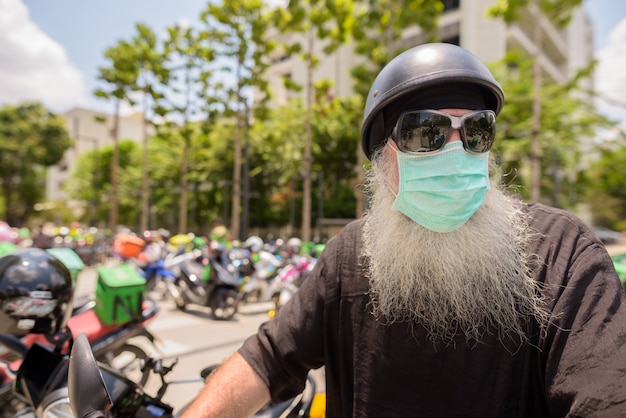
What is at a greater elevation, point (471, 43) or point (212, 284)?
point (471, 43)

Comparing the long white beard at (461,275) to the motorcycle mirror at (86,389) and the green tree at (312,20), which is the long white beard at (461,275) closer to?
the motorcycle mirror at (86,389)

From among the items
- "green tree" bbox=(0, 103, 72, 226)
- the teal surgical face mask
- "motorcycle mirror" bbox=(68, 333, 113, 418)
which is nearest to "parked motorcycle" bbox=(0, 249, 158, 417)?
"motorcycle mirror" bbox=(68, 333, 113, 418)

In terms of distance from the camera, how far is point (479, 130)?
3.67 feet

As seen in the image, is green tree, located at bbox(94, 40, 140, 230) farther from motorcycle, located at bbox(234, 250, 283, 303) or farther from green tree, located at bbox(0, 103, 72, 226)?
green tree, located at bbox(0, 103, 72, 226)

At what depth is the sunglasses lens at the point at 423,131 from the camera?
1.10 metres

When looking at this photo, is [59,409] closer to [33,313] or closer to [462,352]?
[33,313]

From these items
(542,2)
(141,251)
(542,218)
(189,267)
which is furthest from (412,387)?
(542,2)

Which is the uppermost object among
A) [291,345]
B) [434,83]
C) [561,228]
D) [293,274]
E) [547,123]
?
[547,123]

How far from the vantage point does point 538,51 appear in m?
10.9

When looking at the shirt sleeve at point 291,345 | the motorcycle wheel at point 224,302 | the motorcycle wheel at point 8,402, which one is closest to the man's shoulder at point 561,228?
the shirt sleeve at point 291,345

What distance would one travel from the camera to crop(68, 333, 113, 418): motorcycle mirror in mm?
828

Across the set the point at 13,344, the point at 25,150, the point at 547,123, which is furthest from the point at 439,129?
the point at 25,150

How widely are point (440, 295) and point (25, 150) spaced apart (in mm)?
39269

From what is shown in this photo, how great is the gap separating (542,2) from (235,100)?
9.33 m
